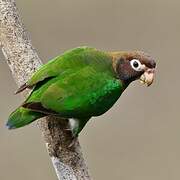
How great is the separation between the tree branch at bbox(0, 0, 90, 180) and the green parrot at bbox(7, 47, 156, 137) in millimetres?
32

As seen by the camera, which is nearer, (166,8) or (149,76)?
(149,76)

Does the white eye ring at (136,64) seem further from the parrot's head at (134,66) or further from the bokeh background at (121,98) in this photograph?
the bokeh background at (121,98)

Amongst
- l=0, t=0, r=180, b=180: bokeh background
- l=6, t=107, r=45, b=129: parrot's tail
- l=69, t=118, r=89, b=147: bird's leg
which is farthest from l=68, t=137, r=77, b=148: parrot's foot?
l=0, t=0, r=180, b=180: bokeh background

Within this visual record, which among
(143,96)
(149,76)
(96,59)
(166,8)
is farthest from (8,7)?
(166,8)

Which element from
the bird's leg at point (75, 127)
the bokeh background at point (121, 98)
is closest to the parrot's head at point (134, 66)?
the bird's leg at point (75, 127)

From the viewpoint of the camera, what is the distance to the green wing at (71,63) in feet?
4.92

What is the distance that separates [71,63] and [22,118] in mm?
153

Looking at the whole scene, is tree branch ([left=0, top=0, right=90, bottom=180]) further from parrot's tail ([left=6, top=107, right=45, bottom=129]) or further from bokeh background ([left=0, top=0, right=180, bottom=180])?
bokeh background ([left=0, top=0, right=180, bottom=180])

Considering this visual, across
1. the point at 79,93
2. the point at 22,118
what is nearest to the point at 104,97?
the point at 79,93

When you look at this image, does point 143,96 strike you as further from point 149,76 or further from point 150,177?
point 149,76

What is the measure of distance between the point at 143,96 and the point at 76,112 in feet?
8.70

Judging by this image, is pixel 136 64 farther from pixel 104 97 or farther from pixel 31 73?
pixel 31 73

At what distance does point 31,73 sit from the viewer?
5.17 ft

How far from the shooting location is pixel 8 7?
1.64m
